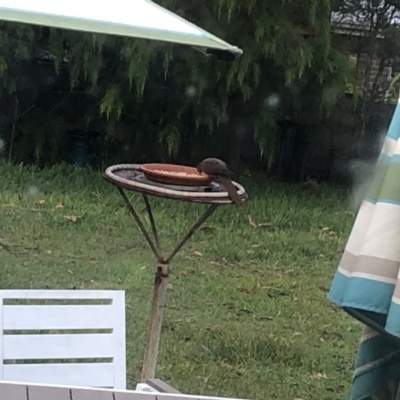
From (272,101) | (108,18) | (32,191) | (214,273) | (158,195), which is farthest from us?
(272,101)

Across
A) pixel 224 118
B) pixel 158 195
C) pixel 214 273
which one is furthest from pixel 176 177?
pixel 224 118

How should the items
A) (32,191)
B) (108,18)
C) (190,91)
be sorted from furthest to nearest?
(190,91)
(32,191)
(108,18)

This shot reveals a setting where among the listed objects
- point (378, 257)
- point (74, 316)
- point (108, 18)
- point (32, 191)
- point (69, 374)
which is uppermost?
point (108, 18)

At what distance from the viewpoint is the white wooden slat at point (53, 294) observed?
1815mm

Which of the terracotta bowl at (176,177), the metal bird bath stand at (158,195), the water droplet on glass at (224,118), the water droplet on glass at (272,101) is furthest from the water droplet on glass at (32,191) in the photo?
the terracotta bowl at (176,177)

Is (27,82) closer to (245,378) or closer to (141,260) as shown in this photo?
(141,260)

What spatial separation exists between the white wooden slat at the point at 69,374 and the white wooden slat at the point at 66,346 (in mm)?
29

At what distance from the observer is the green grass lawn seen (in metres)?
3.12

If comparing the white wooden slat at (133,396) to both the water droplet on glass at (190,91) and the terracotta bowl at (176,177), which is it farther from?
the water droplet on glass at (190,91)

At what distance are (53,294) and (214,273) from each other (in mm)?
2260

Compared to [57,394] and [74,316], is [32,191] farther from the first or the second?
[57,394]

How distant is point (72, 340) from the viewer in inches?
75.3

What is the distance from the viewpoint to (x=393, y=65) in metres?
6.20

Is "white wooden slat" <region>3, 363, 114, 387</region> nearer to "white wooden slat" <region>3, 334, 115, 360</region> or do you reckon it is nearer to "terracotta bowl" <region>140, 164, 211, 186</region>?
"white wooden slat" <region>3, 334, 115, 360</region>
